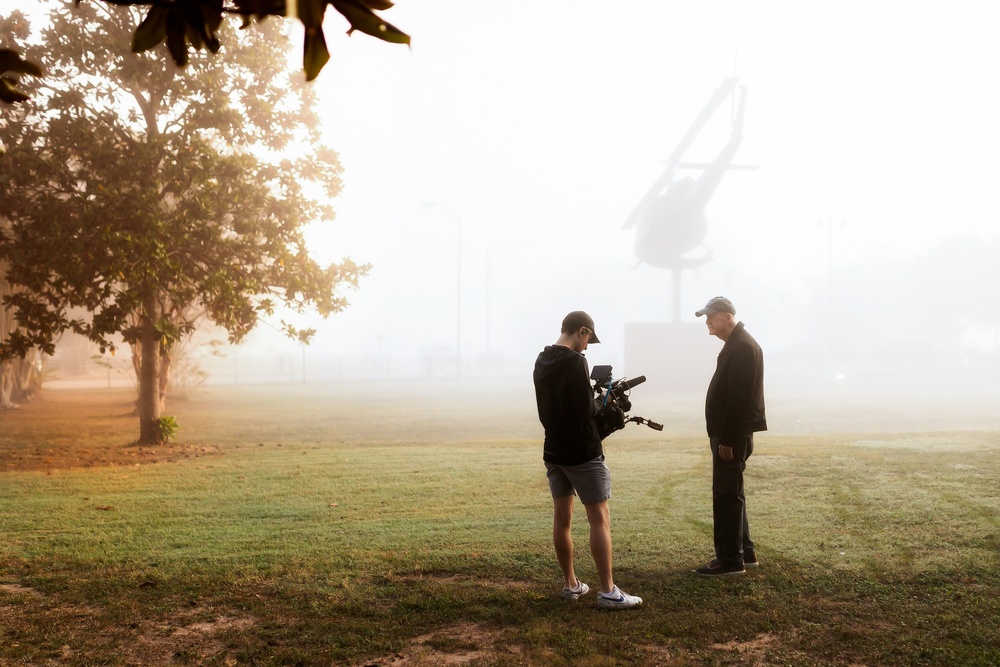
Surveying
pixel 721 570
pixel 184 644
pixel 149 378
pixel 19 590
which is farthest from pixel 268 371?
pixel 184 644

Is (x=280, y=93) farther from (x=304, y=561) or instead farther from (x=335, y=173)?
(x=304, y=561)

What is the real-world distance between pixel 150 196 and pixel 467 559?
8.56 metres

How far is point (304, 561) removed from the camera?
657 centimetres

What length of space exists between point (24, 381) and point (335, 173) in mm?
17543

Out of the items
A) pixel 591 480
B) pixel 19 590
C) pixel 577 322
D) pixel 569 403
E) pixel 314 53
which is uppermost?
pixel 314 53

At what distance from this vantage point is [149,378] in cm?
1483

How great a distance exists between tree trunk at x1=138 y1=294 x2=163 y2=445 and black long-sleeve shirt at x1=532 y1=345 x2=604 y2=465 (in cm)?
1120

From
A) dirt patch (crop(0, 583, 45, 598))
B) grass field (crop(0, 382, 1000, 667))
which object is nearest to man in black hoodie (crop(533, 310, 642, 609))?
grass field (crop(0, 382, 1000, 667))

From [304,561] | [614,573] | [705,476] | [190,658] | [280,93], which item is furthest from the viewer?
[280,93]

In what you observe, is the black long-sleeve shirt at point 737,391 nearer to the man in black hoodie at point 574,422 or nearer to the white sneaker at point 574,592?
the man in black hoodie at point 574,422

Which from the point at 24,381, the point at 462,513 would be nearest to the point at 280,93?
the point at 462,513

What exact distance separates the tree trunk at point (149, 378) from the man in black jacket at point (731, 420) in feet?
36.6

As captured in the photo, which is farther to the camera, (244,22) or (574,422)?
(574,422)

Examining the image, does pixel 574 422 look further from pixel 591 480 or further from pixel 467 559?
pixel 467 559
